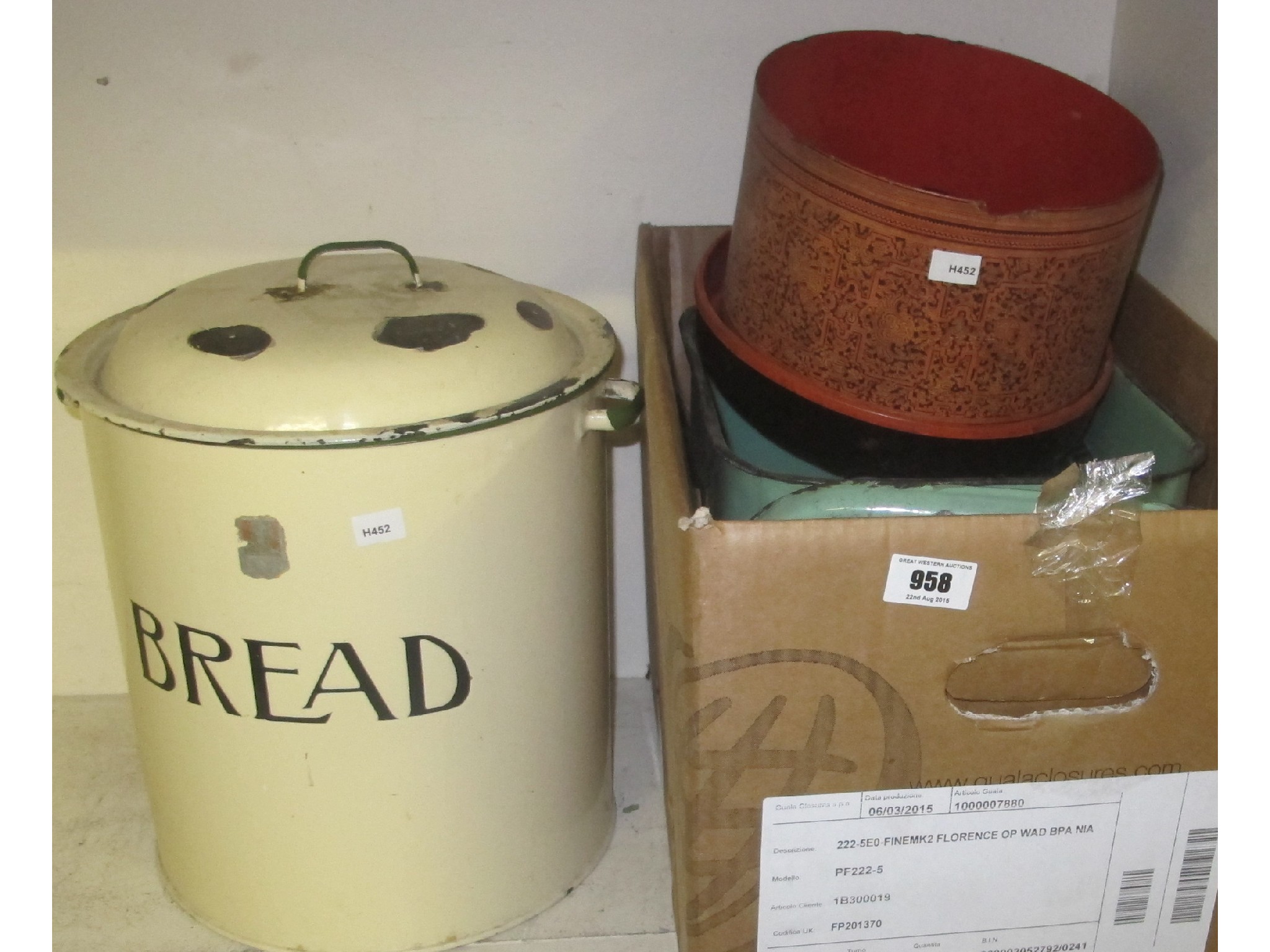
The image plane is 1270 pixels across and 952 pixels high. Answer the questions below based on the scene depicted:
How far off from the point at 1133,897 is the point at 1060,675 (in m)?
0.22

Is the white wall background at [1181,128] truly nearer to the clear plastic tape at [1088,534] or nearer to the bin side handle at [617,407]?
the clear plastic tape at [1088,534]

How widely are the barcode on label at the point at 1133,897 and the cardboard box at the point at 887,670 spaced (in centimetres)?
10

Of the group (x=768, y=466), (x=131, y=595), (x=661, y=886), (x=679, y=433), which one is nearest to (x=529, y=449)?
(x=679, y=433)

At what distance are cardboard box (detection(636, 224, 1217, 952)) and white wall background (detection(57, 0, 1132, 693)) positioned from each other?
1.62 ft

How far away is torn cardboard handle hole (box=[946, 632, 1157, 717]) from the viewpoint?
749 millimetres

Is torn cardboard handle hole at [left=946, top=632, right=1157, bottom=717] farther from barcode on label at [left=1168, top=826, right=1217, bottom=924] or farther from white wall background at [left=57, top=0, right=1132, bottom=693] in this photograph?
white wall background at [left=57, top=0, right=1132, bottom=693]

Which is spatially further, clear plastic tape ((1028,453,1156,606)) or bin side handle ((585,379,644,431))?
bin side handle ((585,379,644,431))

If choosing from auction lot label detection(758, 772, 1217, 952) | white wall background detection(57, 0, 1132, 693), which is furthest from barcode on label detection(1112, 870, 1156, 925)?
white wall background detection(57, 0, 1132, 693)

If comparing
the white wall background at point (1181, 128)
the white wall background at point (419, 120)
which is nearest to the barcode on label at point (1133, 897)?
the white wall background at point (1181, 128)

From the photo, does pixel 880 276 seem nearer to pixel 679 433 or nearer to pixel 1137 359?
pixel 679 433

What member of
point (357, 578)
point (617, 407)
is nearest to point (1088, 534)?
point (617, 407)

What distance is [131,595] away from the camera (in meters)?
0.95

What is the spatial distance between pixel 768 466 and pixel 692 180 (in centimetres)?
37

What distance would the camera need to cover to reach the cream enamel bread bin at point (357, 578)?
851mm
